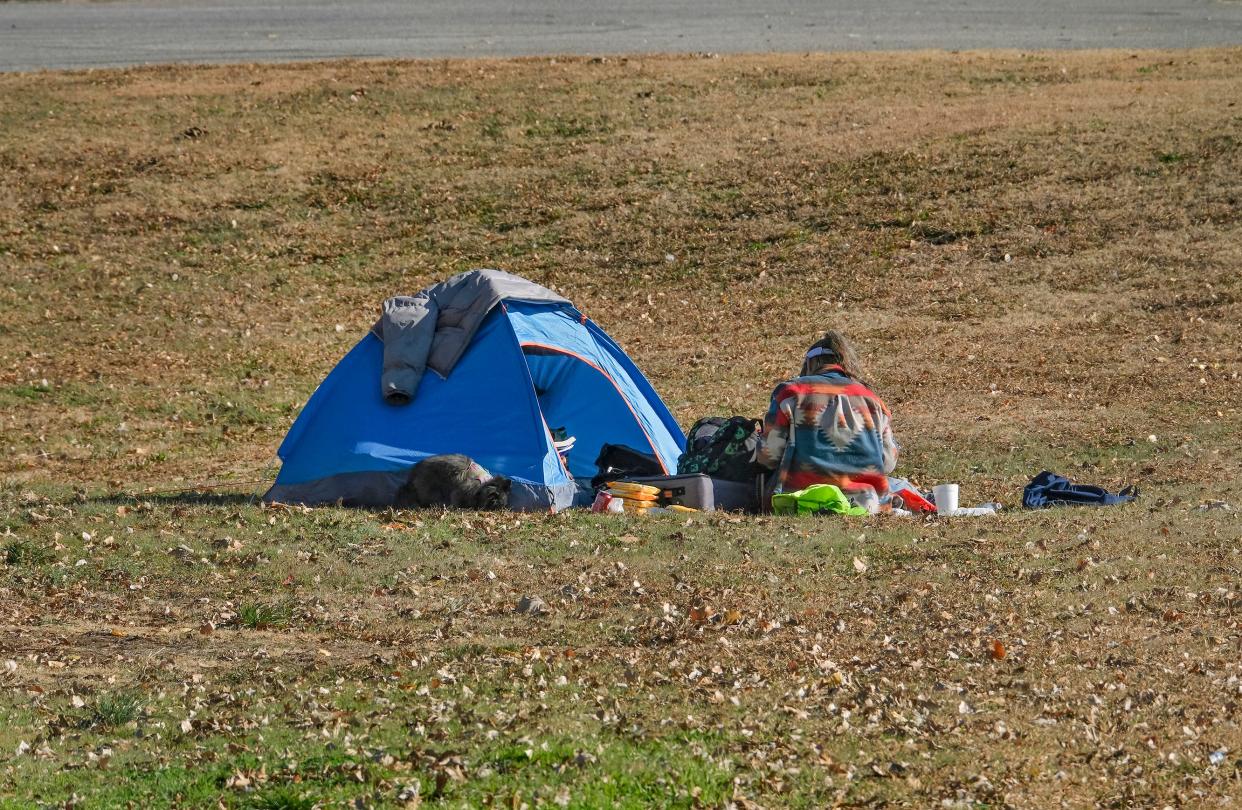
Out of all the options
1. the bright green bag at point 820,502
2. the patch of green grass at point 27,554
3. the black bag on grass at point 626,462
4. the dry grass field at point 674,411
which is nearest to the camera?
the dry grass field at point 674,411

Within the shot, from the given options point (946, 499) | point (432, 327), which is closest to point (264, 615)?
point (432, 327)

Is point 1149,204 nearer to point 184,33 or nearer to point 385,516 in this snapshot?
point 385,516

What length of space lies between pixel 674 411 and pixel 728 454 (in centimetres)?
395

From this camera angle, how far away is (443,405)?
12.5m

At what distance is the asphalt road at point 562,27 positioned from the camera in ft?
94.2

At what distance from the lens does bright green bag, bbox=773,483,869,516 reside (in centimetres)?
1116

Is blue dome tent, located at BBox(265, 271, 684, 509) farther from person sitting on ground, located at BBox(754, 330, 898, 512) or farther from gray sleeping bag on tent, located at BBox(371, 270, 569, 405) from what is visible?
person sitting on ground, located at BBox(754, 330, 898, 512)

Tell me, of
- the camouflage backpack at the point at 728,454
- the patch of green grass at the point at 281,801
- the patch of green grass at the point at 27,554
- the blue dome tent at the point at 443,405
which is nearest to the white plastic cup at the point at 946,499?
the camouflage backpack at the point at 728,454

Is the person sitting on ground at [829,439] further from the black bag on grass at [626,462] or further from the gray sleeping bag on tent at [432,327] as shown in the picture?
the gray sleeping bag on tent at [432,327]

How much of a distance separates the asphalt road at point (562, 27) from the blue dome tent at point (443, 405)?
53.9 feet

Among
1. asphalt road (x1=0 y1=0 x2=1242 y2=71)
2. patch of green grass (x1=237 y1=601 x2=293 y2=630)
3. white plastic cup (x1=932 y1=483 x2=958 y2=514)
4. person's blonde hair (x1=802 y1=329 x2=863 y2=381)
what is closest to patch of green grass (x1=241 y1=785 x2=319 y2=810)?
patch of green grass (x1=237 y1=601 x2=293 y2=630)

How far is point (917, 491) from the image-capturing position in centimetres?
1188

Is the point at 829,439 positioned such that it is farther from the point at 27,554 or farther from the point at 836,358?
the point at 27,554

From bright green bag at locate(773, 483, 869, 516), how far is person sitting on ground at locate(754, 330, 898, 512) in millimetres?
123
